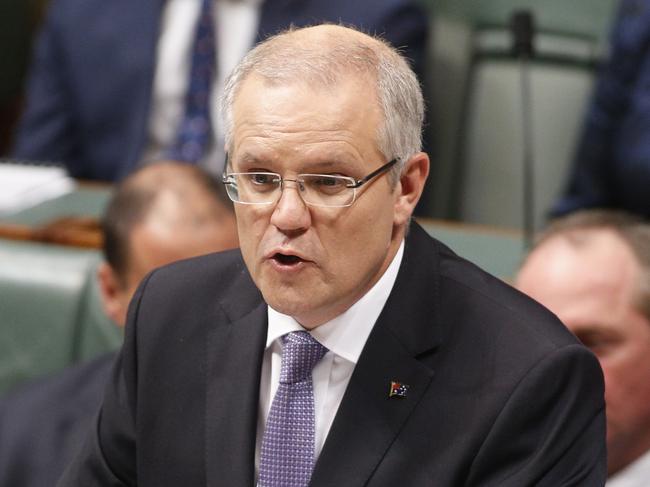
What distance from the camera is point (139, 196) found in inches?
51.8

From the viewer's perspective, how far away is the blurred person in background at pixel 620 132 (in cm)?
162

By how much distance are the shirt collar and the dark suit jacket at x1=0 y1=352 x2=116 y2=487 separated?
500mm

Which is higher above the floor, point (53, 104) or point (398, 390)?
point (398, 390)

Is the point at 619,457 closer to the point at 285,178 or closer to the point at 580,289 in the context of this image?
the point at 580,289

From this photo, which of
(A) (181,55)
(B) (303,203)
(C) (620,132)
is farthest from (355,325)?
(A) (181,55)

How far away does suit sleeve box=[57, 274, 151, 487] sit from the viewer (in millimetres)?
844

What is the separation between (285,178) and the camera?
2.33 feet

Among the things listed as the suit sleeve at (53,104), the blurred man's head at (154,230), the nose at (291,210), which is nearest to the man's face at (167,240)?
the blurred man's head at (154,230)

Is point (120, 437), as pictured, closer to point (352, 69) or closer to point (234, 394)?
point (234, 394)

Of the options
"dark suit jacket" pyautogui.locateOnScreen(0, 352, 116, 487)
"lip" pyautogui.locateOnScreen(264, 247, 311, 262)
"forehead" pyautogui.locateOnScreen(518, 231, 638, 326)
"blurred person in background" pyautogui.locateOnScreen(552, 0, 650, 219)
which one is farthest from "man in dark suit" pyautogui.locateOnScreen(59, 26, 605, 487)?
"blurred person in background" pyautogui.locateOnScreen(552, 0, 650, 219)

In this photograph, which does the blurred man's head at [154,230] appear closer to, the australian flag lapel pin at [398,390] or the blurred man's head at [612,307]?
the blurred man's head at [612,307]

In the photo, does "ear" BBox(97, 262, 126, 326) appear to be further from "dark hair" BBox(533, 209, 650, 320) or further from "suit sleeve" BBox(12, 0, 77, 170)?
"suit sleeve" BBox(12, 0, 77, 170)

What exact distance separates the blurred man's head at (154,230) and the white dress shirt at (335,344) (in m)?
0.47

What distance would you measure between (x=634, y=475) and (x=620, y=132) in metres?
0.70
